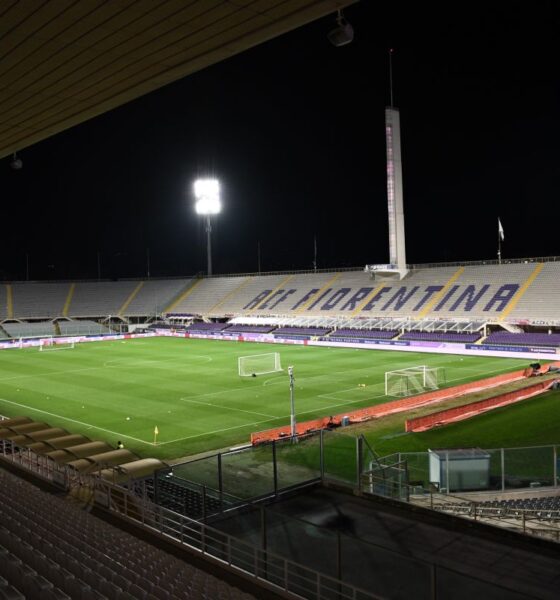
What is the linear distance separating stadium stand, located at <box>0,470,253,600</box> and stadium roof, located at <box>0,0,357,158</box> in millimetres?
5807

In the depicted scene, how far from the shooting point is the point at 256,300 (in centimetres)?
7056

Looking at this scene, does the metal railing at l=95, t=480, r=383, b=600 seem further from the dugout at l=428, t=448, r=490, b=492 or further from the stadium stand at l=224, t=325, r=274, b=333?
the stadium stand at l=224, t=325, r=274, b=333

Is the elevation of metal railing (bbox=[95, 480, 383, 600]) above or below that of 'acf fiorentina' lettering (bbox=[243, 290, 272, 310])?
below

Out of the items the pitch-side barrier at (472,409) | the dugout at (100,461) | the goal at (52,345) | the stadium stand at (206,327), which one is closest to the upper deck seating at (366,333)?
the stadium stand at (206,327)

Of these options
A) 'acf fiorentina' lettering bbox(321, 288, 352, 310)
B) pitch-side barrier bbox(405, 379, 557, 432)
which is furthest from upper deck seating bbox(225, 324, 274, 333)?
pitch-side barrier bbox(405, 379, 557, 432)

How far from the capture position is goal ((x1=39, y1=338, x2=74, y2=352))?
184ft

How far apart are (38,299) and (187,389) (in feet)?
168

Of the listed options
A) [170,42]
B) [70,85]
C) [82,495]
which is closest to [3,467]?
[82,495]

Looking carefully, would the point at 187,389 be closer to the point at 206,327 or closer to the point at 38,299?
the point at 206,327

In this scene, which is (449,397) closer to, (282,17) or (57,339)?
(282,17)

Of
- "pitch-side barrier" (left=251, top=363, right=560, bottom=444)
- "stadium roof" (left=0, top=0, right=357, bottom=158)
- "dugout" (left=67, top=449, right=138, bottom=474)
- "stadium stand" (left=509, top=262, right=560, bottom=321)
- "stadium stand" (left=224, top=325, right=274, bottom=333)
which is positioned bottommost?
"pitch-side barrier" (left=251, top=363, right=560, bottom=444)

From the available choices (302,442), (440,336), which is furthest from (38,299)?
(302,442)

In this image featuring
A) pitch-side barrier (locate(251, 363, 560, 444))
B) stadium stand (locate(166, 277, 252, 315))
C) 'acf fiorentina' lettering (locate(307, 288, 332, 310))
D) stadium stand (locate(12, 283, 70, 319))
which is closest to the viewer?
pitch-side barrier (locate(251, 363, 560, 444))

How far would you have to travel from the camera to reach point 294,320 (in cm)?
6203
